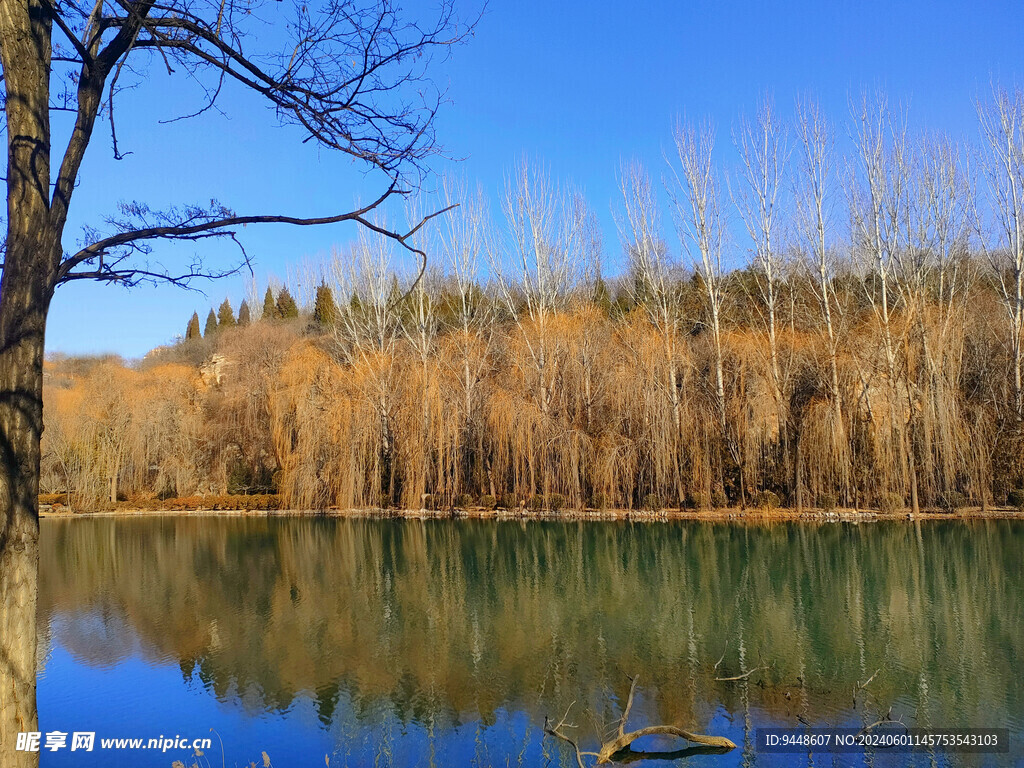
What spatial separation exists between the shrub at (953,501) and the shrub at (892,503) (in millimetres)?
959

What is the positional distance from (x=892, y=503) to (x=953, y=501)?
133 cm

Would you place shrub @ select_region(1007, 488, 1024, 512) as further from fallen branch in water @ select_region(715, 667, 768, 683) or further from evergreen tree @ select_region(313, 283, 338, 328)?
evergreen tree @ select_region(313, 283, 338, 328)

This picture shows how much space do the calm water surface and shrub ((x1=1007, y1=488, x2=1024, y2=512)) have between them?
4.65 feet

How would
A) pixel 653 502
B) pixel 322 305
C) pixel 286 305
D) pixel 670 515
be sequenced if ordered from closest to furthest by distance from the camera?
pixel 670 515, pixel 653 502, pixel 322 305, pixel 286 305

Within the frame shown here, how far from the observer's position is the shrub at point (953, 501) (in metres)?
16.0

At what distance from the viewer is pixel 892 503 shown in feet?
52.7

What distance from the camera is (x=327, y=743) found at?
5.99 m

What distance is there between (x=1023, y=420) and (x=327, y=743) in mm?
17059

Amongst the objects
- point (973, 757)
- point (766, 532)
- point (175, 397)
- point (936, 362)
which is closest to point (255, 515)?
point (175, 397)

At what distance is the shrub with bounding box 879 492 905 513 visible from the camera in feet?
52.6

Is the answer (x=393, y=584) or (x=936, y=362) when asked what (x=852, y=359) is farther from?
(x=393, y=584)

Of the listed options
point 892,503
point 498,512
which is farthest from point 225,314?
point 892,503

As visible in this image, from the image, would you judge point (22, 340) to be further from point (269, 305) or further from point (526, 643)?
point (269, 305)

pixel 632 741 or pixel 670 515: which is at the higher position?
pixel 670 515
